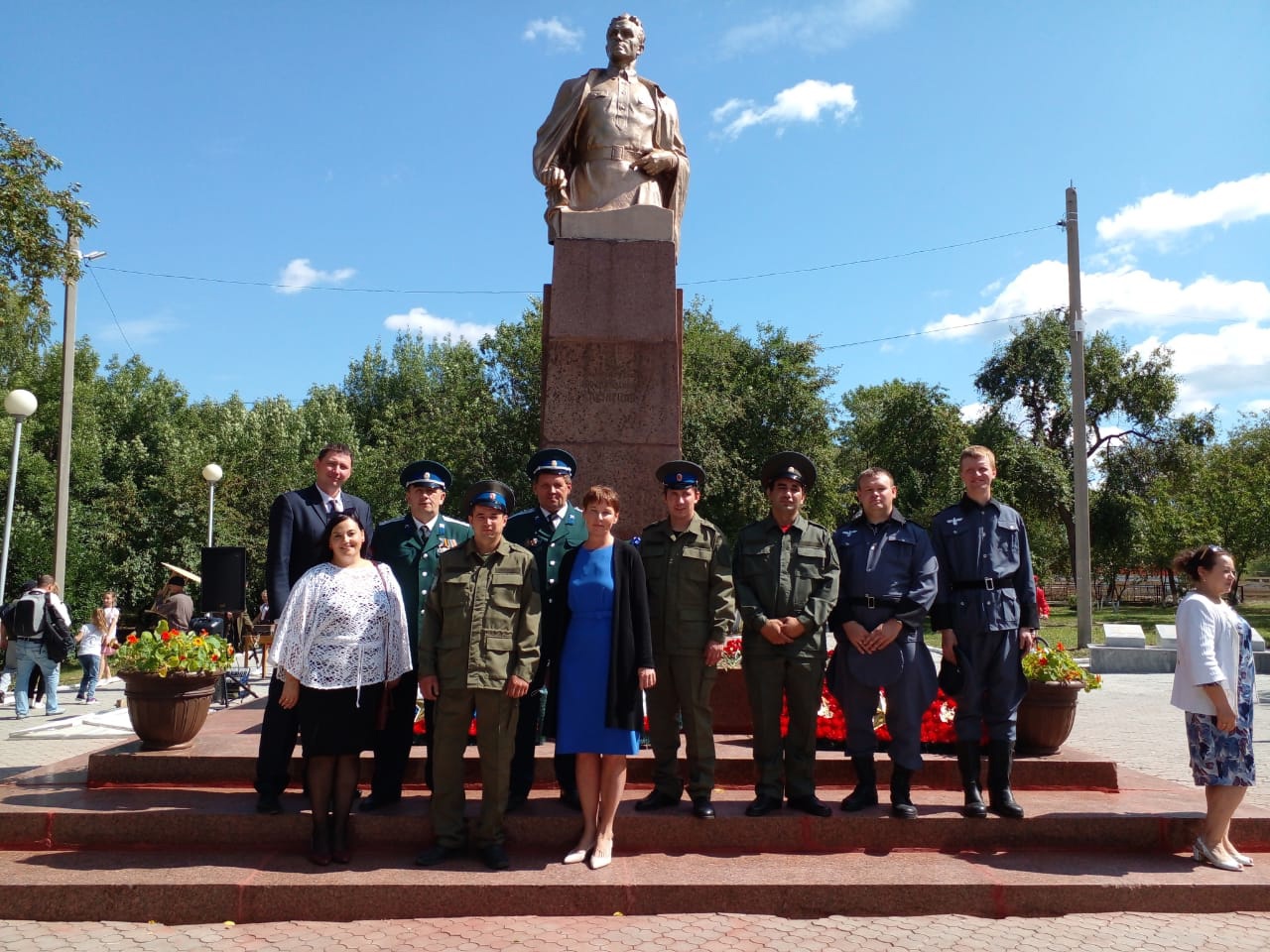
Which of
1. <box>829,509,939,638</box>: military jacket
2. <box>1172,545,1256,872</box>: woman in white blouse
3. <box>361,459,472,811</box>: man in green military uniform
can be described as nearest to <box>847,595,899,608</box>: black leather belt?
<box>829,509,939,638</box>: military jacket

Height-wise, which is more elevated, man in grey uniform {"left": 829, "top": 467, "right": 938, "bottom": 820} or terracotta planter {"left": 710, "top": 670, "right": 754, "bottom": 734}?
man in grey uniform {"left": 829, "top": 467, "right": 938, "bottom": 820}

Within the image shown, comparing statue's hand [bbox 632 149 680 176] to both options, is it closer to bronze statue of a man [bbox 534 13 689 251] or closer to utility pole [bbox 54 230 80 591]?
bronze statue of a man [bbox 534 13 689 251]

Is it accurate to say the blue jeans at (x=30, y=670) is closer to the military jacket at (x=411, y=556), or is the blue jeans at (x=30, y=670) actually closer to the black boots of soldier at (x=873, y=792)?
the military jacket at (x=411, y=556)

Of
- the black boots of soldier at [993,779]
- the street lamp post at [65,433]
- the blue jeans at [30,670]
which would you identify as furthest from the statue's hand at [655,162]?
the street lamp post at [65,433]

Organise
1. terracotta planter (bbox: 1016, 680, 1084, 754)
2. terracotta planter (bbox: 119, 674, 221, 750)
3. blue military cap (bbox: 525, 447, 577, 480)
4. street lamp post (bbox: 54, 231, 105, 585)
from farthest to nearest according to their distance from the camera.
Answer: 1. street lamp post (bbox: 54, 231, 105, 585)
2. terracotta planter (bbox: 1016, 680, 1084, 754)
3. terracotta planter (bbox: 119, 674, 221, 750)
4. blue military cap (bbox: 525, 447, 577, 480)

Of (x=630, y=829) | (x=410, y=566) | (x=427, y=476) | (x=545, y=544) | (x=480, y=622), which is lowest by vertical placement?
(x=630, y=829)

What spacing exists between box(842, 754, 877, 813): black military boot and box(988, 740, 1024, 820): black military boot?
60cm

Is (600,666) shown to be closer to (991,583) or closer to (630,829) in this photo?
(630,829)

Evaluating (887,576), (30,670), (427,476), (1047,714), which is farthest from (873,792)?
(30,670)

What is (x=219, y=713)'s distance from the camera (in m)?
7.20

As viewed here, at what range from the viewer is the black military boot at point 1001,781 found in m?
4.85

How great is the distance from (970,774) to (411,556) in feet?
10.1

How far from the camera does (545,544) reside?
5059 millimetres

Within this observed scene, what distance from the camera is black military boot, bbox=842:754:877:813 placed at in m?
4.89
